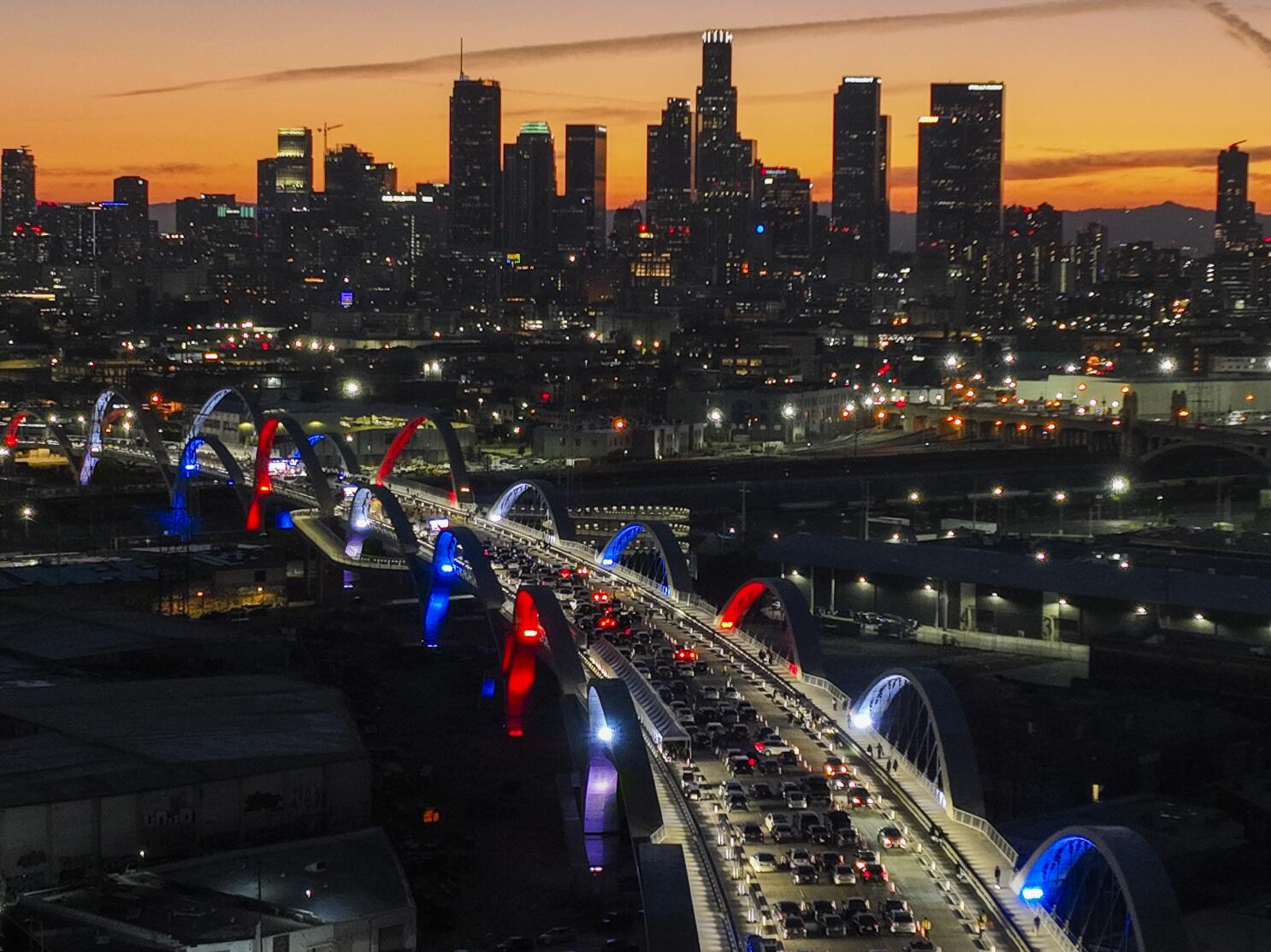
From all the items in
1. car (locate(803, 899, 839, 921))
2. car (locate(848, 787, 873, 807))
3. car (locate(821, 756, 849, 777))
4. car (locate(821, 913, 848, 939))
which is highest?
car (locate(821, 756, 849, 777))

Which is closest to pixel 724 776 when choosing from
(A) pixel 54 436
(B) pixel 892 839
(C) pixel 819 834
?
(C) pixel 819 834

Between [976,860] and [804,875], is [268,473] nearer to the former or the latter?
[804,875]

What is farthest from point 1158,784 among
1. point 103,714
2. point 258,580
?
point 258,580

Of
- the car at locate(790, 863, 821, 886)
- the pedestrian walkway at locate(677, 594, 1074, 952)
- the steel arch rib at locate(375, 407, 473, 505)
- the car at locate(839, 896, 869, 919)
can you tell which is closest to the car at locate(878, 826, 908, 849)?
the pedestrian walkway at locate(677, 594, 1074, 952)

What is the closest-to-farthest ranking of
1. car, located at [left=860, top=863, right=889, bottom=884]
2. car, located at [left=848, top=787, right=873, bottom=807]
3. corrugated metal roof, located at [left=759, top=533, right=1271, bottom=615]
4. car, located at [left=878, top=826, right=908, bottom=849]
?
car, located at [left=860, top=863, right=889, bottom=884] < car, located at [left=878, top=826, right=908, bottom=849] < car, located at [left=848, top=787, right=873, bottom=807] < corrugated metal roof, located at [left=759, top=533, right=1271, bottom=615]

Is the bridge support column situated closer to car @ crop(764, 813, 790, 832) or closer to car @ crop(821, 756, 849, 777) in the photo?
car @ crop(821, 756, 849, 777)

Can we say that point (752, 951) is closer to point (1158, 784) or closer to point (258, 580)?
point (1158, 784)

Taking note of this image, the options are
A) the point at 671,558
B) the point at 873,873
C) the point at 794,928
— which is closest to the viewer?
the point at 794,928
